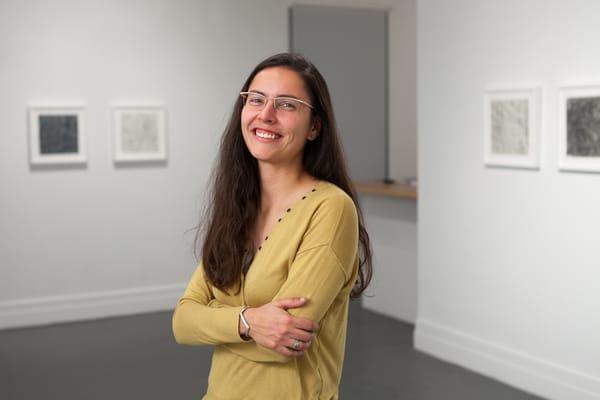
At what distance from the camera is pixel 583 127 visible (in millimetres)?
4484

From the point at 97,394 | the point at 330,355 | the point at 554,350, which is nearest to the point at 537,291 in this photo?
the point at 554,350

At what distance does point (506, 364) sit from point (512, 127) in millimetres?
1536

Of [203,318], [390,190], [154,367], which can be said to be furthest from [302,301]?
[390,190]

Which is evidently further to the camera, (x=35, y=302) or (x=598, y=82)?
(x=35, y=302)

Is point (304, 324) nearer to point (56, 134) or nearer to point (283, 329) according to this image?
point (283, 329)

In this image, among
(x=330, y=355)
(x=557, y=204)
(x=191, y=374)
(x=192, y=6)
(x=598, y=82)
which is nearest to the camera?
(x=330, y=355)

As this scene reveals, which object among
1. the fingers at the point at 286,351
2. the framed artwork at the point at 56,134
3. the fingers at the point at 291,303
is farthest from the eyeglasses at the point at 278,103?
the framed artwork at the point at 56,134

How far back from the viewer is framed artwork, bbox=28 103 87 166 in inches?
266

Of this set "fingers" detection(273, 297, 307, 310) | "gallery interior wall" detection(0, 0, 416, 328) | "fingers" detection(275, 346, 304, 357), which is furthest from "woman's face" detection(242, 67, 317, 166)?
"gallery interior wall" detection(0, 0, 416, 328)

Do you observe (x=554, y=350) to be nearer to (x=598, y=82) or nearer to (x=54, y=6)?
(x=598, y=82)

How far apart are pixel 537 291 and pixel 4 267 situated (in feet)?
14.5

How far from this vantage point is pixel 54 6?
675 cm

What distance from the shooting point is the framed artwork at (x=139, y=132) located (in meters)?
7.10

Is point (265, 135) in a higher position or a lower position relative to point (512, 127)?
lower
